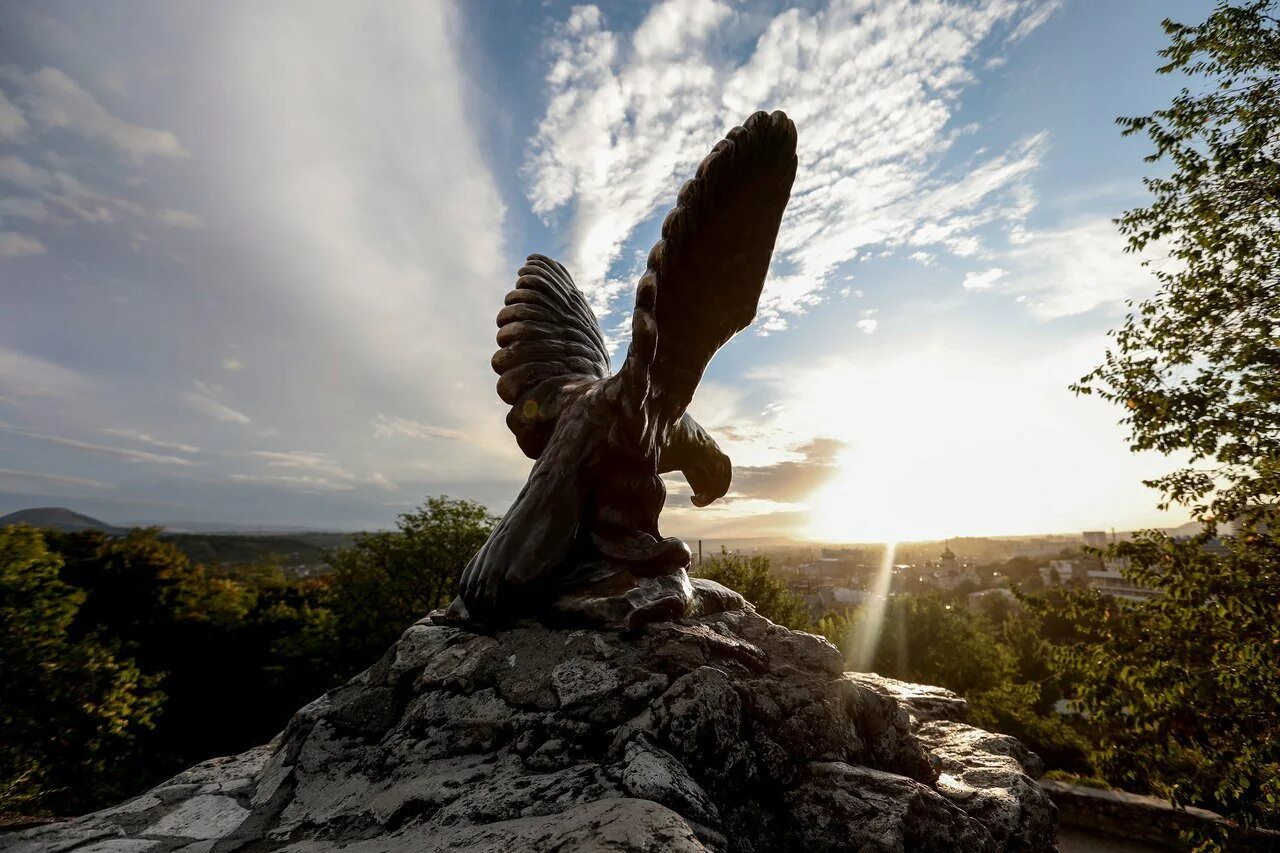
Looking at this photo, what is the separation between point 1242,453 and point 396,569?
52.6ft

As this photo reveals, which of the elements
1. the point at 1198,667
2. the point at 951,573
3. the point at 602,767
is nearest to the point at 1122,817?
the point at 1198,667

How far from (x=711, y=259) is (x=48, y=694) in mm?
13601

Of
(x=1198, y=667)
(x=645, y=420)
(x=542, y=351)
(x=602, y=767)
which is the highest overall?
(x=542, y=351)

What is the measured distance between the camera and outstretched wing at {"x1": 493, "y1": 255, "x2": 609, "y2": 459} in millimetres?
4234

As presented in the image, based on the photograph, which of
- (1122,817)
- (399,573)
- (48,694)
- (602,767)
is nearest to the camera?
(602,767)

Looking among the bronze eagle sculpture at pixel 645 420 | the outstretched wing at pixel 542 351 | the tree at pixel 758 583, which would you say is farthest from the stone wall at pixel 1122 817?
the outstretched wing at pixel 542 351

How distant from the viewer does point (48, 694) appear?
1000 centimetres

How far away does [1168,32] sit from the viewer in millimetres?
7320

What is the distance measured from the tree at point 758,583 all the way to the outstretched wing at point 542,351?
36.4 feet

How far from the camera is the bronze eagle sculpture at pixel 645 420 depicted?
9.31 ft

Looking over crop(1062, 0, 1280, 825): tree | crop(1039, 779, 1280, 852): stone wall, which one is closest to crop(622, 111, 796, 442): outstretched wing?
crop(1062, 0, 1280, 825): tree

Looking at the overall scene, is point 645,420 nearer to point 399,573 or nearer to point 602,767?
point 602,767

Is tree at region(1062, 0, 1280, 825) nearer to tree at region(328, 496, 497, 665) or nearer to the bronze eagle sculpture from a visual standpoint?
the bronze eagle sculpture

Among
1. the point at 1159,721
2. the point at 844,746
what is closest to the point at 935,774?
the point at 844,746
